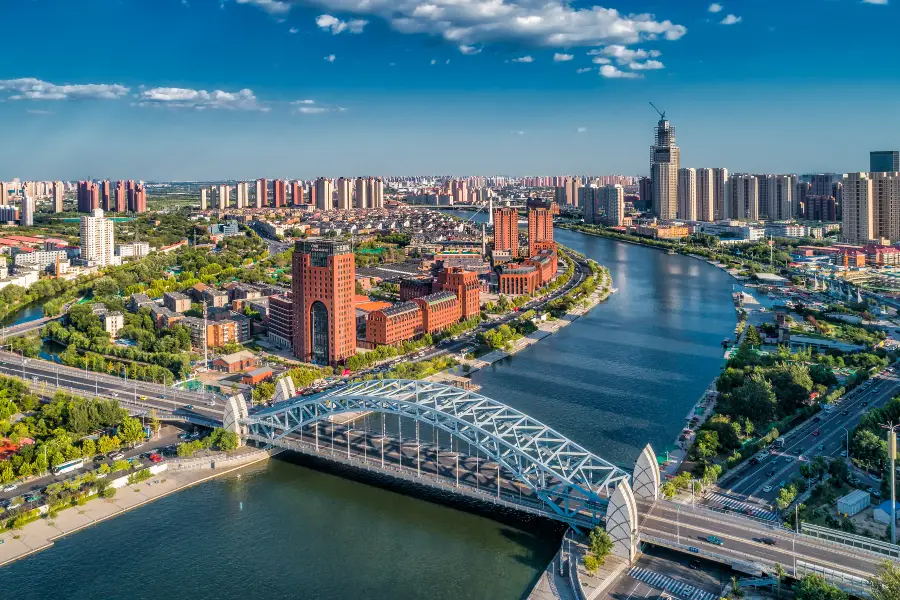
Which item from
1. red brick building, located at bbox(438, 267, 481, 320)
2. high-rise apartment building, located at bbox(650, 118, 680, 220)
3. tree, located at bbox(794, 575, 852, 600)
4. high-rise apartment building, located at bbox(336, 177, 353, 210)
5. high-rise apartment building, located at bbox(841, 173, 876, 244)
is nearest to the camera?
tree, located at bbox(794, 575, 852, 600)

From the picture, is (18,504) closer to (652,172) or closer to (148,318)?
(148,318)

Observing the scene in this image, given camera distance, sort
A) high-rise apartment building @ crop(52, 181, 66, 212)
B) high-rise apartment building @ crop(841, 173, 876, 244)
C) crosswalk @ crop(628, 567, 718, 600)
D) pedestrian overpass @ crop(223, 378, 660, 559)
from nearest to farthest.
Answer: crosswalk @ crop(628, 567, 718, 600) → pedestrian overpass @ crop(223, 378, 660, 559) → high-rise apartment building @ crop(841, 173, 876, 244) → high-rise apartment building @ crop(52, 181, 66, 212)

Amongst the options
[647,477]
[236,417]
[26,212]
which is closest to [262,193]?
[26,212]

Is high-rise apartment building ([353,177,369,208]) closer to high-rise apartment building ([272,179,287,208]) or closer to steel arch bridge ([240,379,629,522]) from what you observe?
high-rise apartment building ([272,179,287,208])

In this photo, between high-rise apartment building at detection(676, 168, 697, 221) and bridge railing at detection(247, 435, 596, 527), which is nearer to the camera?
bridge railing at detection(247, 435, 596, 527)

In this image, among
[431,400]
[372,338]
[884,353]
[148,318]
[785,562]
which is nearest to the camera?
[785,562]

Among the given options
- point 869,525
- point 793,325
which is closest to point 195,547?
point 869,525

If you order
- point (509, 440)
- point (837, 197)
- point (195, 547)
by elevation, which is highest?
point (837, 197)

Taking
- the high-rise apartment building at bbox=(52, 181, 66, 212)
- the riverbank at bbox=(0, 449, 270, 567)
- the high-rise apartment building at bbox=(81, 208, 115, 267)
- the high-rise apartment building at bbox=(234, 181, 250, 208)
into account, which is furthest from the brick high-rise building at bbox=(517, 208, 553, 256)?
the high-rise apartment building at bbox=(52, 181, 66, 212)
